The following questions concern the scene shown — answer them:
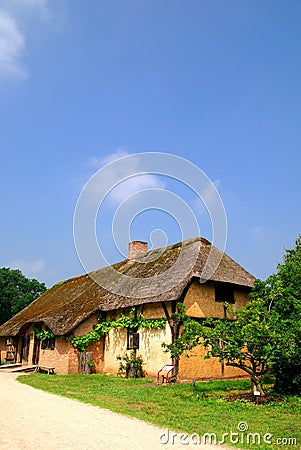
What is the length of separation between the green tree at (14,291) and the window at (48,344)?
30.7m

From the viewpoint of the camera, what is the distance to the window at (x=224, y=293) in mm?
19641

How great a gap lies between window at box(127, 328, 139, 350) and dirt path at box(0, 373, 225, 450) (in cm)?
803

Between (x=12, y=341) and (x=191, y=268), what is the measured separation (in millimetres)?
16204

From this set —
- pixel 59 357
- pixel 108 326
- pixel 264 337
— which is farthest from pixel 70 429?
pixel 59 357

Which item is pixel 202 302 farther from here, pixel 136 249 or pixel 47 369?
pixel 136 249

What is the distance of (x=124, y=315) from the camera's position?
2048 centimetres

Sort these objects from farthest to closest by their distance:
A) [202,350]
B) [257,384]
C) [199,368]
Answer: [202,350], [199,368], [257,384]

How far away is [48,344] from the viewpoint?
22.9 metres

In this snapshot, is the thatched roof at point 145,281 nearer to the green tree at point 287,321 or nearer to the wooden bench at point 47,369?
the wooden bench at point 47,369

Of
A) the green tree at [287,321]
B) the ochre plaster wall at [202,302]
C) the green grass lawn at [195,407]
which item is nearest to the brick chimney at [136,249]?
the ochre plaster wall at [202,302]

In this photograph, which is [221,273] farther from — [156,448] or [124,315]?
[156,448]

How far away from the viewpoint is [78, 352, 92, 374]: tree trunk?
2064 cm

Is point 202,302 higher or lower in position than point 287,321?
higher

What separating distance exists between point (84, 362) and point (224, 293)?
734cm
